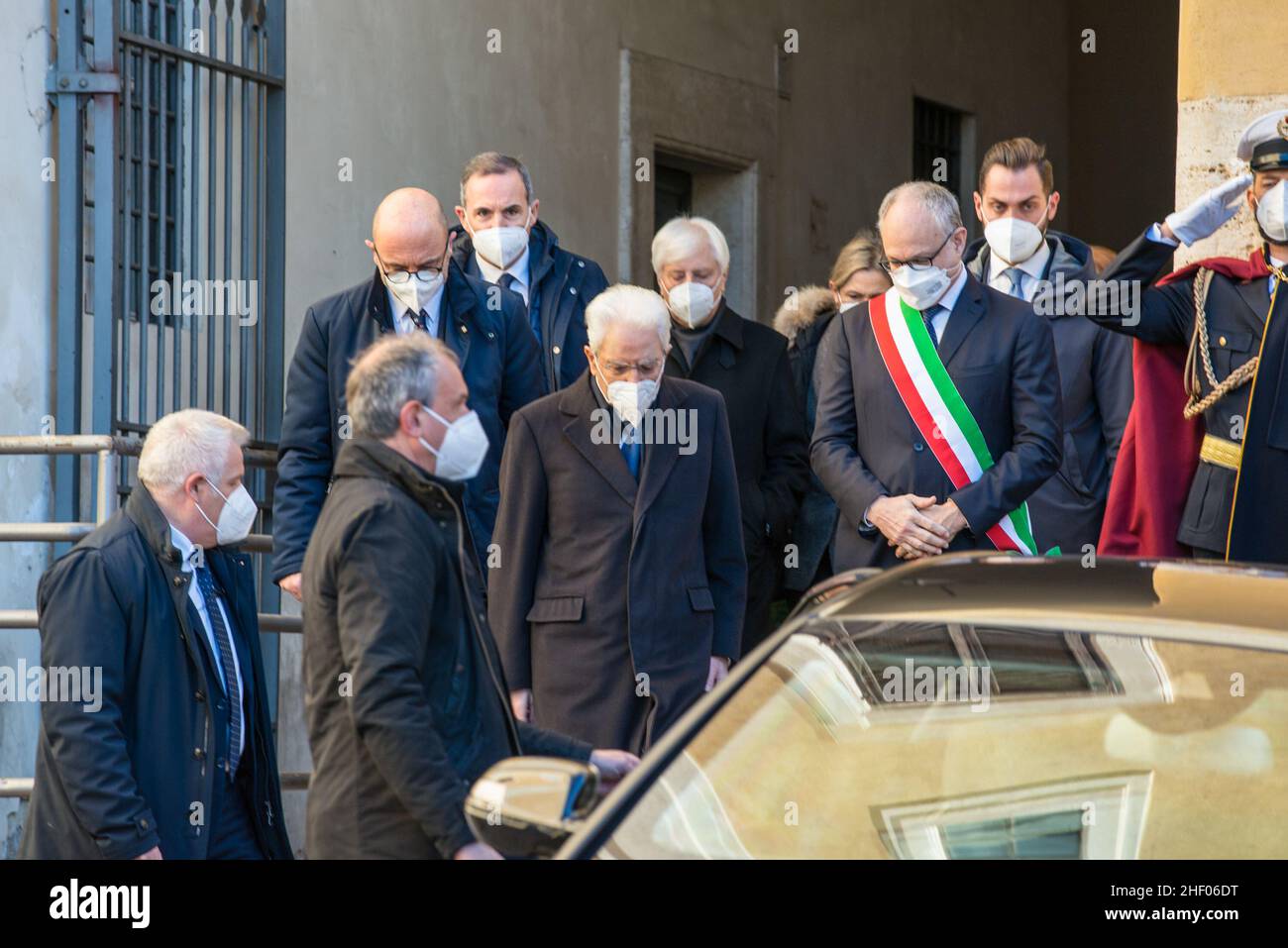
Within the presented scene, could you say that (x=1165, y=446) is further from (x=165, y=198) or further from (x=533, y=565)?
(x=165, y=198)

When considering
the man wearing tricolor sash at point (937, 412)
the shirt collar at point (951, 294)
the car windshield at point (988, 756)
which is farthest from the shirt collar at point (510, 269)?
the car windshield at point (988, 756)

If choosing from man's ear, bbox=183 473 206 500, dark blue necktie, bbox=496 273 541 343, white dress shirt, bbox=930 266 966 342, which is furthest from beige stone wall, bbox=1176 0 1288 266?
man's ear, bbox=183 473 206 500

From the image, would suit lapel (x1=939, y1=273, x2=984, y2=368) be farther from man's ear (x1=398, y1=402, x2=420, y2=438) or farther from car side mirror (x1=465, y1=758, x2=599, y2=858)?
car side mirror (x1=465, y1=758, x2=599, y2=858)

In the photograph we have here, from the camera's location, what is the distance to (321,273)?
9.89 metres

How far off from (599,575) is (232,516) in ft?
3.33

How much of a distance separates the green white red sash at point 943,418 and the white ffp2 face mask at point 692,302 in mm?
1042

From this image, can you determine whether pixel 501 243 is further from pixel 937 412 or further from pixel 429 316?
pixel 937 412

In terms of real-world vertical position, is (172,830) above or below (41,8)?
below

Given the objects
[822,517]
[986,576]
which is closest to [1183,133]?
[822,517]

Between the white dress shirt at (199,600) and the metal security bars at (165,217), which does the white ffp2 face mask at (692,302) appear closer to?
the metal security bars at (165,217)

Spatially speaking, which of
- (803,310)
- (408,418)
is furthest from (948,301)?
(408,418)

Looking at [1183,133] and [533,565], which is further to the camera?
[1183,133]

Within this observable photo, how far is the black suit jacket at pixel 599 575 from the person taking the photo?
5.82 meters
